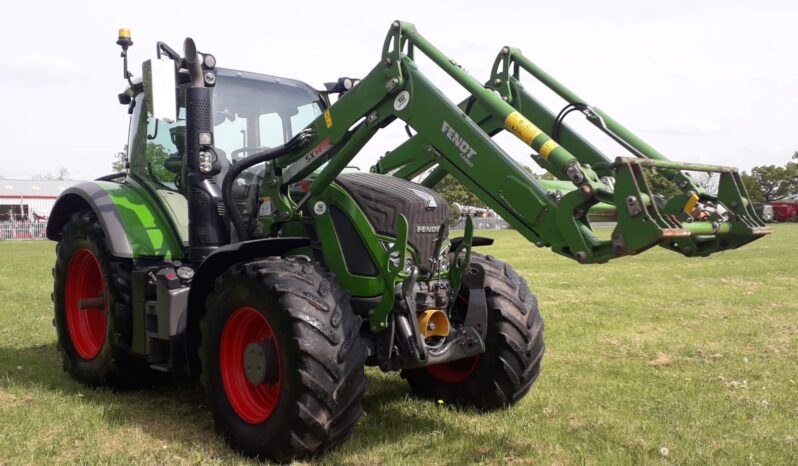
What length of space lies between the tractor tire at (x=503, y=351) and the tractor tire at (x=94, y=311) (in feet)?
8.33

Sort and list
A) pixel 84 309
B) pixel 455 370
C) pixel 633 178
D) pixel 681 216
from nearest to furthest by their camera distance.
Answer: pixel 633 178 → pixel 681 216 → pixel 455 370 → pixel 84 309

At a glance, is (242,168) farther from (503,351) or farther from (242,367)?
(503,351)

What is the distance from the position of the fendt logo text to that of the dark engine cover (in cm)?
65

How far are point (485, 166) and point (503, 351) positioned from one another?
1577 mm

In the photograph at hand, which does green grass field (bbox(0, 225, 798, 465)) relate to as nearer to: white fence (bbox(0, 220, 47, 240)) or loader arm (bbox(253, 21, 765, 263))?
loader arm (bbox(253, 21, 765, 263))

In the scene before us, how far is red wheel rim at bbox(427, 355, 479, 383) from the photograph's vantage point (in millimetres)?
5258

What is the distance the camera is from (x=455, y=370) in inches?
213

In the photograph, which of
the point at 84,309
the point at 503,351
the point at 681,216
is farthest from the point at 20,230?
the point at 681,216

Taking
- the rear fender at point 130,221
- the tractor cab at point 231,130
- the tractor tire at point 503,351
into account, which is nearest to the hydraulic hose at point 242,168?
the tractor cab at point 231,130

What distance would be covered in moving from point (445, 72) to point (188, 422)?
118 inches

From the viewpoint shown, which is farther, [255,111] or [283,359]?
[255,111]

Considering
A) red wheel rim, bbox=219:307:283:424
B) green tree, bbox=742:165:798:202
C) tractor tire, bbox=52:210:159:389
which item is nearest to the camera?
red wheel rim, bbox=219:307:283:424

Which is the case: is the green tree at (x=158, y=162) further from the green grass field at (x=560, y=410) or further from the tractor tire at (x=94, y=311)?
the green grass field at (x=560, y=410)

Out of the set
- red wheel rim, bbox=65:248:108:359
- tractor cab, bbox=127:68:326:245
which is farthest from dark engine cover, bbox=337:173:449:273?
red wheel rim, bbox=65:248:108:359
